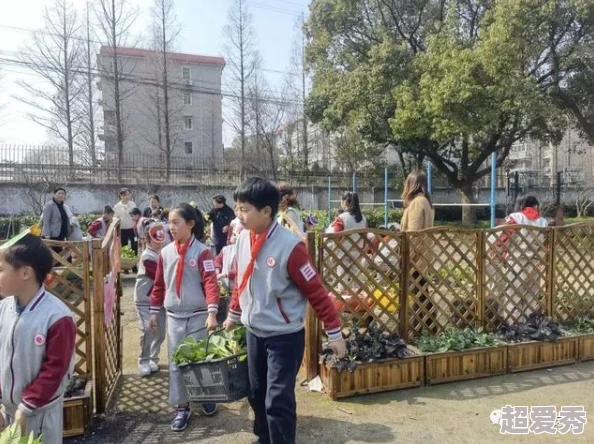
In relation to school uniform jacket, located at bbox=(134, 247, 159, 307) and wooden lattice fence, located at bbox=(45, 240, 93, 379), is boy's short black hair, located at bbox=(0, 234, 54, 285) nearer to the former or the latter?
wooden lattice fence, located at bbox=(45, 240, 93, 379)

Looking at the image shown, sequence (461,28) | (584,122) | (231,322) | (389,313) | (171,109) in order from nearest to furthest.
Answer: (231,322) → (389,313) → (584,122) → (461,28) → (171,109)

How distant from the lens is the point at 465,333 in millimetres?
4070

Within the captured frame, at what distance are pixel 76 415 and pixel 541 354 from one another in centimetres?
363

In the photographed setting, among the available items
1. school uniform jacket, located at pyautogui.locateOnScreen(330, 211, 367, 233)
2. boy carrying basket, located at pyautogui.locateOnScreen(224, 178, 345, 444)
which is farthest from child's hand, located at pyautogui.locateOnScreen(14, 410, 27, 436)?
school uniform jacket, located at pyautogui.locateOnScreen(330, 211, 367, 233)

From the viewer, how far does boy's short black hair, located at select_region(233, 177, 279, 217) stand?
238 centimetres

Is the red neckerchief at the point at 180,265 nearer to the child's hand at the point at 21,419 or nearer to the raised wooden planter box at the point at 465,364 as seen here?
the child's hand at the point at 21,419

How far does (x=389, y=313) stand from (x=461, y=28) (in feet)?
47.3

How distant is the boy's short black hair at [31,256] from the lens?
189 cm

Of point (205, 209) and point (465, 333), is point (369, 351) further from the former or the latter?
point (205, 209)

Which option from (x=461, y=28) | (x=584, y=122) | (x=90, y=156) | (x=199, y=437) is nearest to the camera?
(x=199, y=437)

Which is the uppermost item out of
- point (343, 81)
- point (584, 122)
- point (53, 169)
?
point (343, 81)

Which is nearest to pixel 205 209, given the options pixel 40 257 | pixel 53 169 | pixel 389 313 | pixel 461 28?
pixel 53 169

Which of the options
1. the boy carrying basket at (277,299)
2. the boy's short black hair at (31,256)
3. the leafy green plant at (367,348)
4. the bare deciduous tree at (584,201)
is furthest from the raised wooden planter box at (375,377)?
the bare deciduous tree at (584,201)

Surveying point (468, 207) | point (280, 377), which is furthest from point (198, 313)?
point (468, 207)
